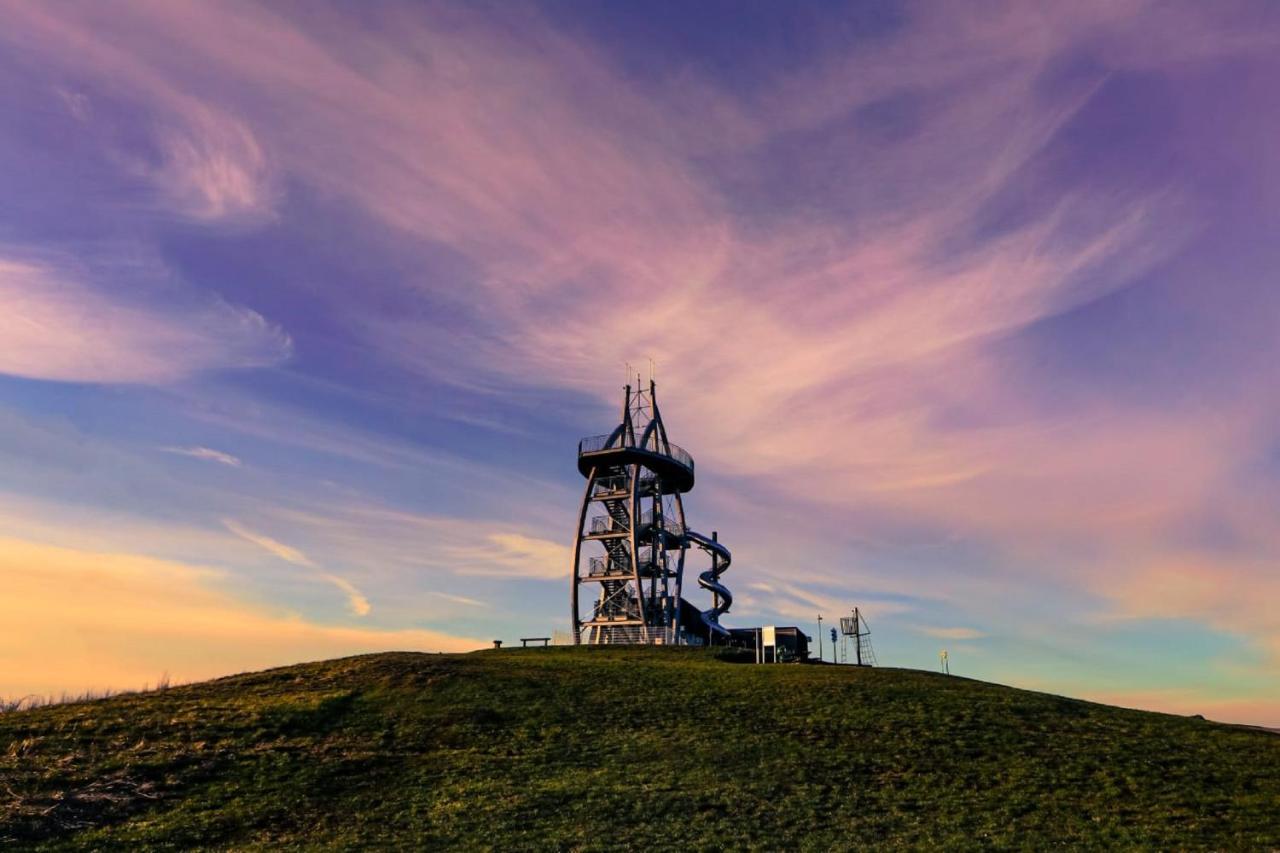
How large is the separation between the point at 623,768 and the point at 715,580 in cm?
6099

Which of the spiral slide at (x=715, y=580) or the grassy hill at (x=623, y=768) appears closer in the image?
the grassy hill at (x=623, y=768)

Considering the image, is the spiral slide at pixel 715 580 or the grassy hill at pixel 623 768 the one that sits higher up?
the spiral slide at pixel 715 580

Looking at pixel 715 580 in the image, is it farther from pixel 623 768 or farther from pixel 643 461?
pixel 623 768

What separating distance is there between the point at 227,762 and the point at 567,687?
14.4 m

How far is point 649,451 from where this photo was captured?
79.1 m

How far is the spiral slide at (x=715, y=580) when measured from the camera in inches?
3354

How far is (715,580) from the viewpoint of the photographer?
290 ft

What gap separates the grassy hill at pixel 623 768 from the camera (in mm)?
23656

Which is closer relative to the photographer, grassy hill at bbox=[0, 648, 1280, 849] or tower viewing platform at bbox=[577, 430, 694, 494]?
grassy hill at bbox=[0, 648, 1280, 849]

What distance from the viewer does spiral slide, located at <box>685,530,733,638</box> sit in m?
85.2

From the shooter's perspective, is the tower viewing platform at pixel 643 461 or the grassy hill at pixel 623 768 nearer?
the grassy hill at pixel 623 768

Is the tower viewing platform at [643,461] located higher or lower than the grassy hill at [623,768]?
higher

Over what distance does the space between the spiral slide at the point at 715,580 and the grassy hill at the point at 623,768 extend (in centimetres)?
4393

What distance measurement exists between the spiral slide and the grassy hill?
43.9 meters
